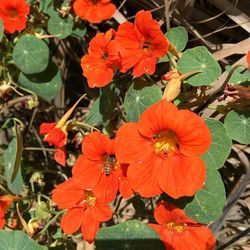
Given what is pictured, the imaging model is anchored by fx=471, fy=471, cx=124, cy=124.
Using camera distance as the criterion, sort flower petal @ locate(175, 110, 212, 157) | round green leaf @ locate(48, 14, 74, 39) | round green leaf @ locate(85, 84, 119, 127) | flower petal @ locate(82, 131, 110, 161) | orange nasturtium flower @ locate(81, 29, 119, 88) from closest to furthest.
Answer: flower petal @ locate(175, 110, 212, 157) → flower petal @ locate(82, 131, 110, 161) → orange nasturtium flower @ locate(81, 29, 119, 88) → round green leaf @ locate(85, 84, 119, 127) → round green leaf @ locate(48, 14, 74, 39)

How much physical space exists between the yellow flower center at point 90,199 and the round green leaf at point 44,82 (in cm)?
69

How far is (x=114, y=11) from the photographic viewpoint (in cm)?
197

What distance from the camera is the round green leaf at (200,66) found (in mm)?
1443

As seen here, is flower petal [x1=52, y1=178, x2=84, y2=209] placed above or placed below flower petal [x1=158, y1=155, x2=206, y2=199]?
below

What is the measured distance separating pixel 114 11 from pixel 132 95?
1.87 feet

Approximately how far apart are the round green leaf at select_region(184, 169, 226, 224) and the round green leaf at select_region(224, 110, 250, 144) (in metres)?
0.13

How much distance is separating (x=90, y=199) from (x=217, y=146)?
47 cm

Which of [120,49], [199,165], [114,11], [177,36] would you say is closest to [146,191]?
[199,165]

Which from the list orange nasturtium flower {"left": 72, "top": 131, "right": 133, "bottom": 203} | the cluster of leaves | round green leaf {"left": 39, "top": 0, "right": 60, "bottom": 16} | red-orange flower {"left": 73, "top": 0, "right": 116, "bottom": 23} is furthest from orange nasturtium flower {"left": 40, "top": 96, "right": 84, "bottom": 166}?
round green leaf {"left": 39, "top": 0, "right": 60, "bottom": 16}

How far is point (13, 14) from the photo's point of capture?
1.98 metres

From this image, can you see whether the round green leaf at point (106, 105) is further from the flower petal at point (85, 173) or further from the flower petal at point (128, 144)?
the flower petal at point (128, 144)

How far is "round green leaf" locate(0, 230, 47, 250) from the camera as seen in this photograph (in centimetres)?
146

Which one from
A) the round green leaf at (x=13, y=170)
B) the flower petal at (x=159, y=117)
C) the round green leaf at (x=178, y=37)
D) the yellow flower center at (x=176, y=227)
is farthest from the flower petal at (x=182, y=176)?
the round green leaf at (x=13, y=170)

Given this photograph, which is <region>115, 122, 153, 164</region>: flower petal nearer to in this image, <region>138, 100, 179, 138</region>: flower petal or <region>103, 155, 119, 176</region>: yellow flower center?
<region>138, 100, 179, 138</region>: flower petal
